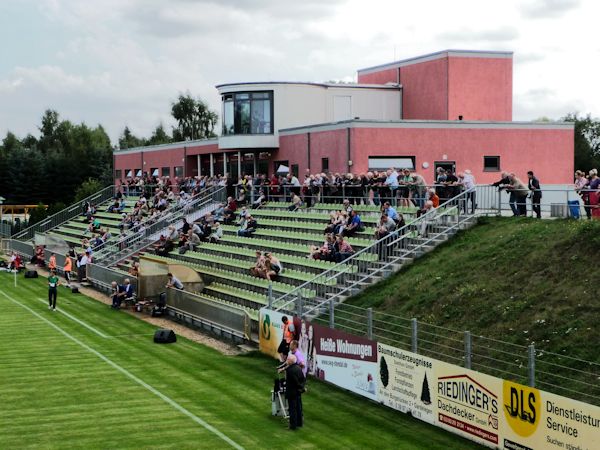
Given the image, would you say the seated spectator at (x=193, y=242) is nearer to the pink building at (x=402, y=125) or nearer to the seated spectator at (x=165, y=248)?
the seated spectator at (x=165, y=248)

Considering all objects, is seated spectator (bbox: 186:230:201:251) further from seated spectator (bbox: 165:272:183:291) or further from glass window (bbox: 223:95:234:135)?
glass window (bbox: 223:95:234:135)

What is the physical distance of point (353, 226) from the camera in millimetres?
31156

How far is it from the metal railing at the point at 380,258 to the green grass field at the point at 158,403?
3.11 meters

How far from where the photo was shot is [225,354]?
26.6 meters

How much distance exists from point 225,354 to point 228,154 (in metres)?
29.2

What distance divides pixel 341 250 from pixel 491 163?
528 inches

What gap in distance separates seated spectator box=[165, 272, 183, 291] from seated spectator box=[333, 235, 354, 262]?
7251 mm

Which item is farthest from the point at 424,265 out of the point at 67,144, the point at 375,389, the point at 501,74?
the point at 67,144

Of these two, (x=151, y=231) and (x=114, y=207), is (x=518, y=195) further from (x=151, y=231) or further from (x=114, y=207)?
(x=114, y=207)

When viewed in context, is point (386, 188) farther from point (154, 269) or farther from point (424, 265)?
point (154, 269)

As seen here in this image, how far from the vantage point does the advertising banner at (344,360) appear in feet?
68.1

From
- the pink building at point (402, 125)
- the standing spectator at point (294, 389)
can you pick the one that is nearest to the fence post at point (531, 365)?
the standing spectator at point (294, 389)

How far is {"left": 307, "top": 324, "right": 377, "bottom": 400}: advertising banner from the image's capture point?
20.8 m

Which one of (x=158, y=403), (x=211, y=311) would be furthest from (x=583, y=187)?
(x=158, y=403)
